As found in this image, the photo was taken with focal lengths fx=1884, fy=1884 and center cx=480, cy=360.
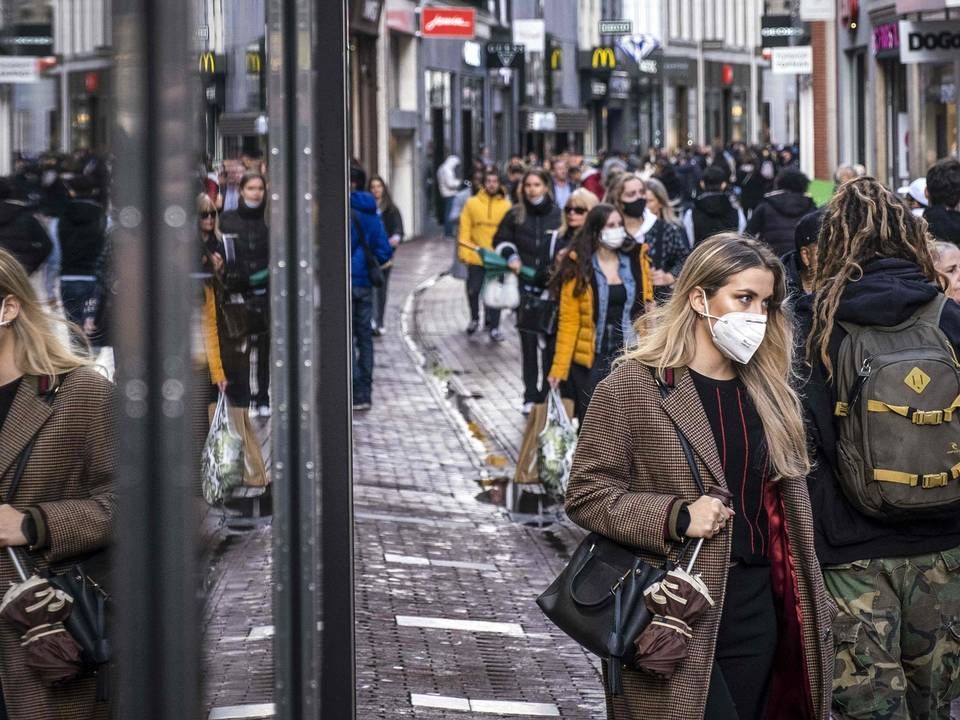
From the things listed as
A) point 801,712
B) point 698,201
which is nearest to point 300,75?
point 801,712

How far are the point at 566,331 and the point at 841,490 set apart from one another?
527 cm

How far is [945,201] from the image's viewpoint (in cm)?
927

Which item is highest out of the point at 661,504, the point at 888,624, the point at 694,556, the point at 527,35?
the point at 527,35

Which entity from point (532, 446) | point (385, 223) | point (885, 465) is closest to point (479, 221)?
point (385, 223)

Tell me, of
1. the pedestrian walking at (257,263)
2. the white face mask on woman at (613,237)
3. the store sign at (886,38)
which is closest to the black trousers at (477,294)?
the store sign at (886,38)

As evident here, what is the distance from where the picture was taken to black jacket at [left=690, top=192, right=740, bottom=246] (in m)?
15.3

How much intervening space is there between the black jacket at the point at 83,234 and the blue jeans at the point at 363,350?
489 inches

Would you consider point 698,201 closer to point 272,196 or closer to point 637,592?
point 637,592

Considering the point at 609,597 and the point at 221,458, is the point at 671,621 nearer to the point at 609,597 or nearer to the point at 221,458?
the point at 609,597

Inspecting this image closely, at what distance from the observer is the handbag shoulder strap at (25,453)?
8.16 ft

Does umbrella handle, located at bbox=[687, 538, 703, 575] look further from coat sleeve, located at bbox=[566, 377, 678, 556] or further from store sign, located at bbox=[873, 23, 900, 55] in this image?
store sign, located at bbox=[873, 23, 900, 55]

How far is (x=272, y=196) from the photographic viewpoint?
8.68 feet

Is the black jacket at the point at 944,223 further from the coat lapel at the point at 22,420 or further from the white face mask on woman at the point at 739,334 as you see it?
the coat lapel at the point at 22,420

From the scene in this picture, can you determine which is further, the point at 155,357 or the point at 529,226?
the point at 529,226
